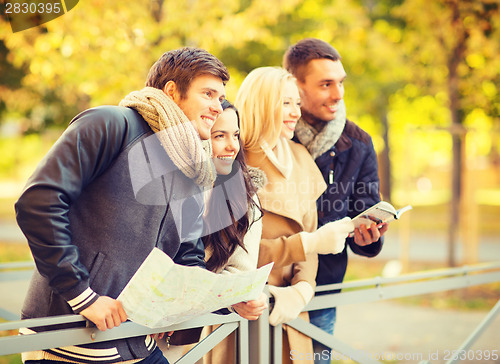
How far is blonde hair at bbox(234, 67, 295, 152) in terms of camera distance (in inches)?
106

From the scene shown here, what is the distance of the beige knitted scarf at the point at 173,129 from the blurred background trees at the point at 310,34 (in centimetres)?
426

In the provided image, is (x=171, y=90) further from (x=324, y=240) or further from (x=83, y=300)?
(x=324, y=240)

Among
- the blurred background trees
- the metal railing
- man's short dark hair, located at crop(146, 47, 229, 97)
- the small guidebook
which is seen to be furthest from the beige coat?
the blurred background trees

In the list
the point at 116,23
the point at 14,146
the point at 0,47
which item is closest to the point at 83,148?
the point at 116,23

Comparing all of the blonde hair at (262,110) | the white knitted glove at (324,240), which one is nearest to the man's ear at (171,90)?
the blonde hair at (262,110)

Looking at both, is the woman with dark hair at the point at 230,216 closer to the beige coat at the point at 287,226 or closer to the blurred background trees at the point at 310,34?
the beige coat at the point at 287,226

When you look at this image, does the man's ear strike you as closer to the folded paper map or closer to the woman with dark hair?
the woman with dark hair

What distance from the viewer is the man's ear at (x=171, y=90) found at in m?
2.19

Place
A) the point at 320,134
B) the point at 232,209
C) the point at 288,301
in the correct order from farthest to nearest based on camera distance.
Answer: the point at 320,134
the point at 288,301
the point at 232,209

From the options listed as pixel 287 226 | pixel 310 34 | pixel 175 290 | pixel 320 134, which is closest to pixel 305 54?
pixel 320 134

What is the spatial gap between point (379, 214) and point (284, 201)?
44 centimetres

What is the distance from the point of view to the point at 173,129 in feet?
6.71

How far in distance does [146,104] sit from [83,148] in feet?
1.05

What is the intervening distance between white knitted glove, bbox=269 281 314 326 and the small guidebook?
0.41 metres
